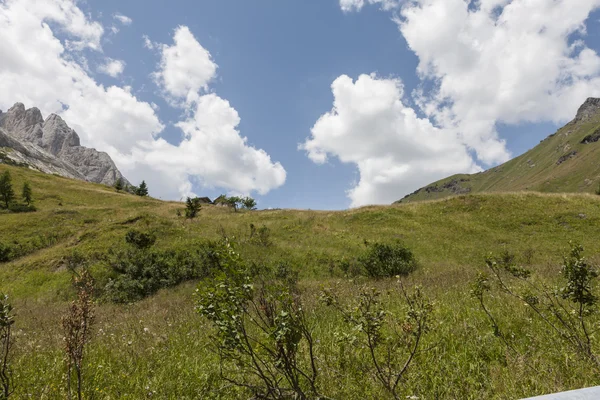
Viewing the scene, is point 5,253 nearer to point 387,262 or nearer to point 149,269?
point 149,269

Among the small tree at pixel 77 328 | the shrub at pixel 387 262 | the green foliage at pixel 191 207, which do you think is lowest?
the small tree at pixel 77 328

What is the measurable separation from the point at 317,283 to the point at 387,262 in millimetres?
6157

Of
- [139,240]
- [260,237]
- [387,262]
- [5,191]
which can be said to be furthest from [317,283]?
[5,191]

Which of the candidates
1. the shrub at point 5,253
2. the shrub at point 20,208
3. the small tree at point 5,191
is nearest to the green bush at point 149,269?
the shrub at point 5,253

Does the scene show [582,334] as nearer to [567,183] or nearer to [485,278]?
[485,278]

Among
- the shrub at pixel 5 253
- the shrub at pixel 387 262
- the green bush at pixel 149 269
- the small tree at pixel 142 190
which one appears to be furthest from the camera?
the small tree at pixel 142 190

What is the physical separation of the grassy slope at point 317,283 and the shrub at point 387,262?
1.29 m

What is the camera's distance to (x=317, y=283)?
44.2 feet

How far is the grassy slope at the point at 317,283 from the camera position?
12.9 feet

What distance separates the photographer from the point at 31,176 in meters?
64.5

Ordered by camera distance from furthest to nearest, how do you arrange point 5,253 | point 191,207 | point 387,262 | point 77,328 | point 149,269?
point 191,207
point 5,253
point 387,262
point 149,269
point 77,328

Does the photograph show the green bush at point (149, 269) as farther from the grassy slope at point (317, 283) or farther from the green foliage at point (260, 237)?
the green foliage at point (260, 237)

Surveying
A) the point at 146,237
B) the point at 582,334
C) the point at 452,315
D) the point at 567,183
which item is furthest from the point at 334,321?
the point at 567,183

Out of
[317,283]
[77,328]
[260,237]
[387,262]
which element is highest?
[260,237]
